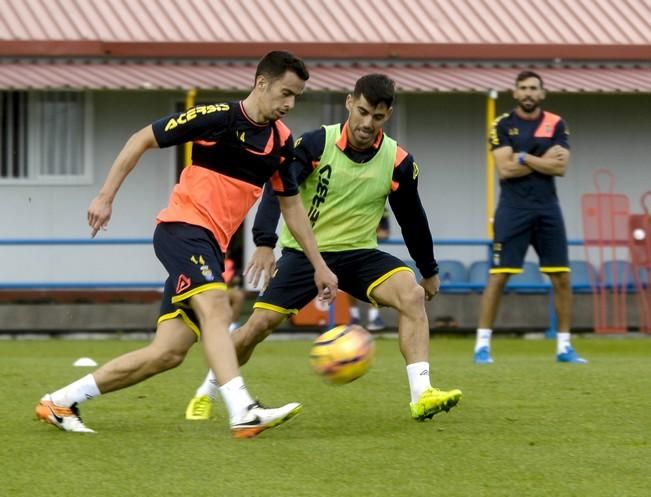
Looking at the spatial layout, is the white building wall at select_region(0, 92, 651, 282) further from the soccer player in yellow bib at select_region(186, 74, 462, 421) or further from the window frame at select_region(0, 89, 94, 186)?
the soccer player in yellow bib at select_region(186, 74, 462, 421)

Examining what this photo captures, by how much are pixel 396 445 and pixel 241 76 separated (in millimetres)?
11935

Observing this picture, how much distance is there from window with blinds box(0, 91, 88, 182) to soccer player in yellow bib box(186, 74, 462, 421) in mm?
11436

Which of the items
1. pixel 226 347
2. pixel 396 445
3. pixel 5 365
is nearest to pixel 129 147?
pixel 226 347

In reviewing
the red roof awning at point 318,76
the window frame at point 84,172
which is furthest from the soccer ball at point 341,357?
the window frame at point 84,172

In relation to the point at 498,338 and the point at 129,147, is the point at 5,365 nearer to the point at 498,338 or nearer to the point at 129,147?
the point at 129,147

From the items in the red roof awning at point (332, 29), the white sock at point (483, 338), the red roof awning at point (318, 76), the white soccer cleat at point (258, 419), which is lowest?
the white soccer cleat at point (258, 419)

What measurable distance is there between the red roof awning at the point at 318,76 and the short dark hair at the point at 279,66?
10.6m

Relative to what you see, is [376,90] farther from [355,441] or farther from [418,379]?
[355,441]

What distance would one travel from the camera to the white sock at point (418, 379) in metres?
8.30

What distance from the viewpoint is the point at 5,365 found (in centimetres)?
1216

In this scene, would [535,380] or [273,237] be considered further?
[535,380]

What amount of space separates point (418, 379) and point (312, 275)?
897mm

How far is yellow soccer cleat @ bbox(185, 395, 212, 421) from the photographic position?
8570mm

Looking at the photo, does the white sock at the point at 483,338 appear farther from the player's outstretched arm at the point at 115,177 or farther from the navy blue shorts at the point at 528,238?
the player's outstretched arm at the point at 115,177
